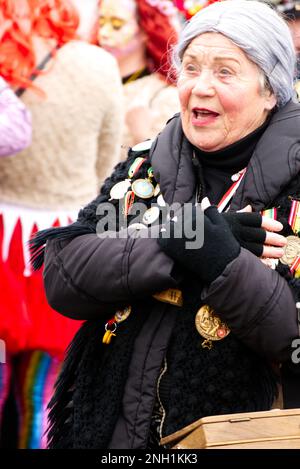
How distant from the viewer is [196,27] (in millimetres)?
3498

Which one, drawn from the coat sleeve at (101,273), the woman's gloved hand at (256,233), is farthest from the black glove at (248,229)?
the coat sleeve at (101,273)

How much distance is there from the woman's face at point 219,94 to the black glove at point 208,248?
33 cm

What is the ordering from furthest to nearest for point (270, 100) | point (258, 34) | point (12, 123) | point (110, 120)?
point (110, 120)
point (12, 123)
point (270, 100)
point (258, 34)

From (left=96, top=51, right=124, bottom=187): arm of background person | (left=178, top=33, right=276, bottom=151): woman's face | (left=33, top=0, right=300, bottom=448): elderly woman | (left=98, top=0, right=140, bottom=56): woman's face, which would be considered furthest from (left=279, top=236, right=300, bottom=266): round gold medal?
(left=98, top=0, right=140, bottom=56): woman's face

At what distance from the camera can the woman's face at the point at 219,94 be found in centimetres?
343

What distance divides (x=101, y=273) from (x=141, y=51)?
3.11 meters

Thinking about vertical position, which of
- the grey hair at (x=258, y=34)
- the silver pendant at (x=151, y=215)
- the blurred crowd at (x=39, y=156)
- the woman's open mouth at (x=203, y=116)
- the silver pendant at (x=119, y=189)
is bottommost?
the blurred crowd at (x=39, y=156)

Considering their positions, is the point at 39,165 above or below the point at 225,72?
below

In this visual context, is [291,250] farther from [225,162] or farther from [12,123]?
[12,123]

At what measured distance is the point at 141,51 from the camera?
20.5ft

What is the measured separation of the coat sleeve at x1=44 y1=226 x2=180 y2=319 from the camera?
10.8 feet

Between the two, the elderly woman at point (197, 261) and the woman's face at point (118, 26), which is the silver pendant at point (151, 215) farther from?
the woman's face at point (118, 26)

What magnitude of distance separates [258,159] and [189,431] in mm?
867

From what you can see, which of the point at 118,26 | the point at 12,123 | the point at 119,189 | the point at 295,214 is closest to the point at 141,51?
the point at 118,26
